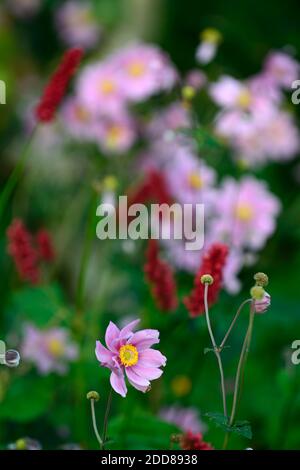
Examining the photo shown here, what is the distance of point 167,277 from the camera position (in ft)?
3.30

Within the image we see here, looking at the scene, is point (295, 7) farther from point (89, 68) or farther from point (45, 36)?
point (89, 68)

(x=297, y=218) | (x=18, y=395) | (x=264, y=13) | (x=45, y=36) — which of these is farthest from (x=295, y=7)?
(x=18, y=395)

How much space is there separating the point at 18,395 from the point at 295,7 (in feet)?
6.03

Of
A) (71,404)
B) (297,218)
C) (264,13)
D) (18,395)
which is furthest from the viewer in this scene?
(264,13)

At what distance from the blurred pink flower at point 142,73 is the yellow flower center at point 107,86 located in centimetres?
2

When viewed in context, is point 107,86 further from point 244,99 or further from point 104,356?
point 104,356

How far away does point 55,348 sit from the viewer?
4.68 feet

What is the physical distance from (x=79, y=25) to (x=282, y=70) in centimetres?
119

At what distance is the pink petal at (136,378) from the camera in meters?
0.80

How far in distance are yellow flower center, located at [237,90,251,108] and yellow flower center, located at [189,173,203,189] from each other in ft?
0.48

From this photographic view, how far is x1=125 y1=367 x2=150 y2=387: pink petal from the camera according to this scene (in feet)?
2.62

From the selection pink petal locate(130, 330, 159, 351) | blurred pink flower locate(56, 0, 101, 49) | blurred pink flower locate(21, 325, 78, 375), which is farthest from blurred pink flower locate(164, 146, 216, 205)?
blurred pink flower locate(56, 0, 101, 49)

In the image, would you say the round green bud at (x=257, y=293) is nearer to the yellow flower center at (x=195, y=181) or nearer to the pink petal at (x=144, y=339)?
the pink petal at (x=144, y=339)
